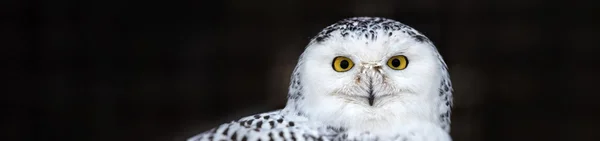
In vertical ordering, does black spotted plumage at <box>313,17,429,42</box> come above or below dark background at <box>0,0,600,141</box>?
above

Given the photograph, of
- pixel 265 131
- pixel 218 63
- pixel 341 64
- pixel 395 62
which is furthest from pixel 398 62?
pixel 218 63

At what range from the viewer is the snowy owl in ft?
5.00

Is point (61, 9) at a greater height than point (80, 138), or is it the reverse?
point (61, 9)

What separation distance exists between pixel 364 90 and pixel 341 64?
0.07 m

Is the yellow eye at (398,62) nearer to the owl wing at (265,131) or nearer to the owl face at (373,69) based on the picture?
the owl face at (373,69)

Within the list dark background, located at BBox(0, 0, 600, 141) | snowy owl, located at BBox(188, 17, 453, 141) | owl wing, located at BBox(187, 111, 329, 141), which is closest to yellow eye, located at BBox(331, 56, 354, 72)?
snowy owl, located at BBox(188, 17, 453, 141)

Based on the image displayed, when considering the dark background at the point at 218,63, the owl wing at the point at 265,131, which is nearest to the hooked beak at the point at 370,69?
the owl wing at the point at 265,131

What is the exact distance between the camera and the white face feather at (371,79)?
4.99 ft

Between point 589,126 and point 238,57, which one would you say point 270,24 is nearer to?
point 238,57

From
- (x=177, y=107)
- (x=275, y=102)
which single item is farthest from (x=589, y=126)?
(x=177, y=107)

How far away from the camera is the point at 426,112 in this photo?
158cm

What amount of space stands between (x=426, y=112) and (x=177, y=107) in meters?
1.45

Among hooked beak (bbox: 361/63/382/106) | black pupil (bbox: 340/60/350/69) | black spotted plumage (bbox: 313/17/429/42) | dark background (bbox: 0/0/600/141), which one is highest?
black spotted plumage (bbox: 313/17/429/42)

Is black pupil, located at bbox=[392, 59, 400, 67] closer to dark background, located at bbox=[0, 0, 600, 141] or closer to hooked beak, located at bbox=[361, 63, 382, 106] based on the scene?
hooked beak, located at bbox=[361, 63, 382, 106]
